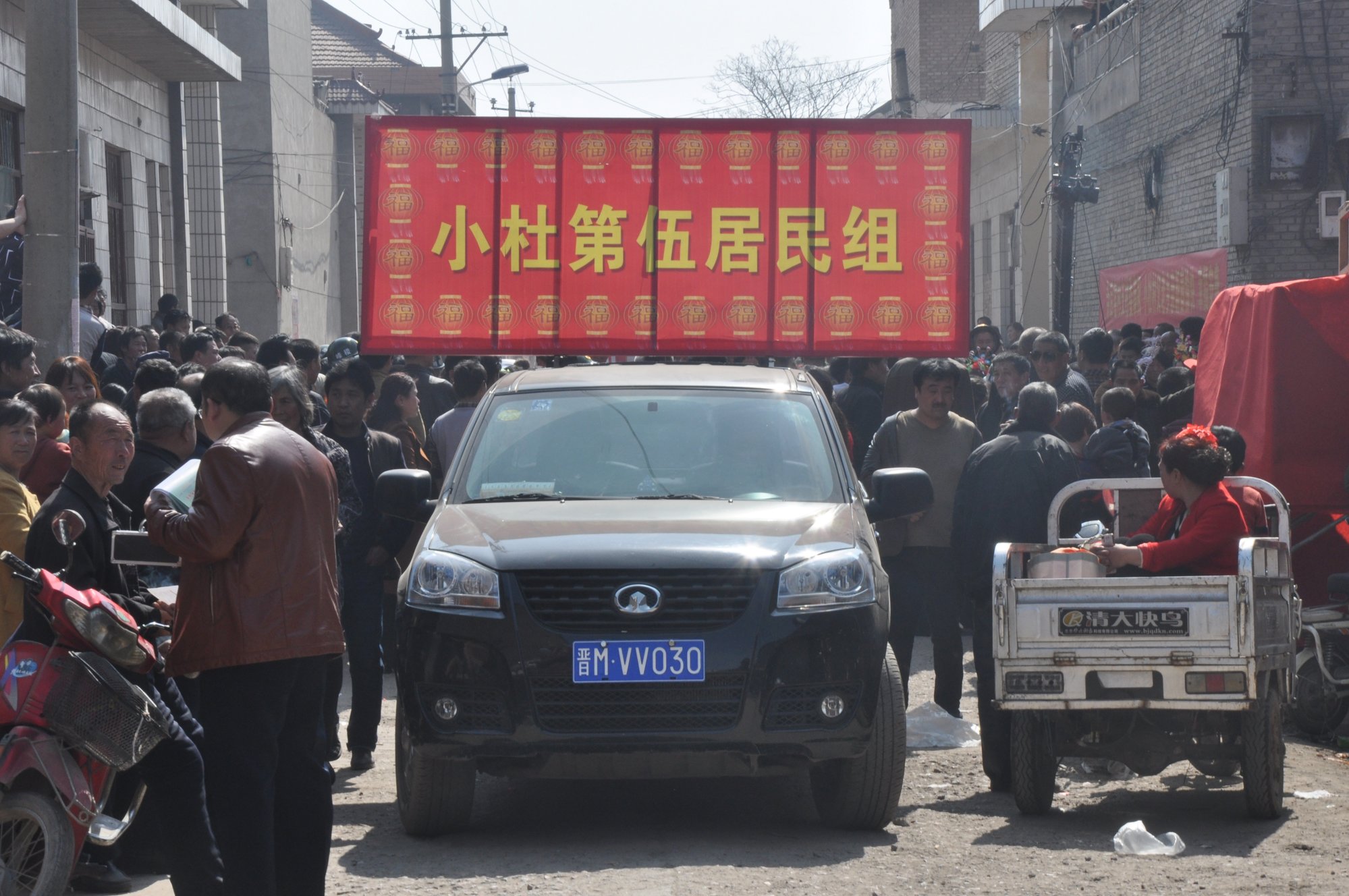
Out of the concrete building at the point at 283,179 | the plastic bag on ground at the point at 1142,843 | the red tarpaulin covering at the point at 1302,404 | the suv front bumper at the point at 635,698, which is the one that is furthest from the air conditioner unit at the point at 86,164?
the plastic bag on ground at the point at 1142,843

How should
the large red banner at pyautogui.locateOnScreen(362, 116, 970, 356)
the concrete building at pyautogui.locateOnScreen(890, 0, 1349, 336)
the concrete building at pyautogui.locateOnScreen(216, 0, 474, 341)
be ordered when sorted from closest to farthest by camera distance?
the large red banner at pyautogui.locateOnScreen(362, 116, 970, 356) < the concrete building at pyautogui.locateOnScreen(890, 0, 1349, 336) < the concrete building at pyautogui.locateOnScreen(216, 0, 474, 341)

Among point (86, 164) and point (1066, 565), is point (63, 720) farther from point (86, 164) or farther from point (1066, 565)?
point (86, 164)

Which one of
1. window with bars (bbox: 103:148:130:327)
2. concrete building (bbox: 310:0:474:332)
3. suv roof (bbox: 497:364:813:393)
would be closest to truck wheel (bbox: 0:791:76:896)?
suv roof (bbox: 497:364:813:393)

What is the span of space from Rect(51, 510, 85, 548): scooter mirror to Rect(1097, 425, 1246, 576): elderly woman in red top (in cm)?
405

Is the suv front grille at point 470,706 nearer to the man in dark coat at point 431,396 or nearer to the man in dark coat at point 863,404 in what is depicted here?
the man in dark coat at point 863,404

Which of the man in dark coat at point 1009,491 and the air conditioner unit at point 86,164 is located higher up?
the air conditioner unit at point 86,164

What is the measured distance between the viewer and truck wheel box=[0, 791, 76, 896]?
198 inches

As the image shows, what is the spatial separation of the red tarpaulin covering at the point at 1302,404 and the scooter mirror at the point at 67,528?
22.1 ft

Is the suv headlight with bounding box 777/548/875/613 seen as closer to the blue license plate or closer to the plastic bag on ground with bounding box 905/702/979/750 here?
the blue license plate

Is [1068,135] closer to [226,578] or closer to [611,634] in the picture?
[611,634]

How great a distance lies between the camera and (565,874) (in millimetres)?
5859

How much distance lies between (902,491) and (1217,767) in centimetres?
182

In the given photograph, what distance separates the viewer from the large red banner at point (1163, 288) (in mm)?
19016

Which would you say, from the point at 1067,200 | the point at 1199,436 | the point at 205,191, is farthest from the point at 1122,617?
the point at 205,191
